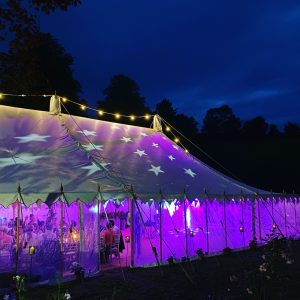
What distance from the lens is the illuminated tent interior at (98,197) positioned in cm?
833

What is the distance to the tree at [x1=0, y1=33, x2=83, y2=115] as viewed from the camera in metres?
7.84

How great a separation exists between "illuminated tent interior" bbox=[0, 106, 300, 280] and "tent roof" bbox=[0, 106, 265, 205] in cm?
2

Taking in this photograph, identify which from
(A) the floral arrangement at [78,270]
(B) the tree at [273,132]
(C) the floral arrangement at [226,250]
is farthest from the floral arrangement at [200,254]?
(B) the tree at [273,132]

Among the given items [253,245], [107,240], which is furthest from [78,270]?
[253,245]

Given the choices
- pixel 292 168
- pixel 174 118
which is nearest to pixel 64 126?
pixel 292 168

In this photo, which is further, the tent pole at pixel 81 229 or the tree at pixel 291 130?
the tree at pixel 291 130

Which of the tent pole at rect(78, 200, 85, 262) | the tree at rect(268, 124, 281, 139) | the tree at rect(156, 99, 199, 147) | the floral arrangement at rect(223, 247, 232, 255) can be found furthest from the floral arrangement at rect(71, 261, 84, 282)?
the tree at rect(268, 124, 281, 139)

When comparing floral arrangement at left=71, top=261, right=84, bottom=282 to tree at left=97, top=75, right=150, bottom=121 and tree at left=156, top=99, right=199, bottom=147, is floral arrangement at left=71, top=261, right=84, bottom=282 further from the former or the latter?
tree at left=156, top=99, right=199, bottom=147

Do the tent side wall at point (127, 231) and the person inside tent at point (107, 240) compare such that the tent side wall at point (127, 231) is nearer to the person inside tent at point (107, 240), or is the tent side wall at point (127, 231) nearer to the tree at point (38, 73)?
the person inside tent at point (107, 240)

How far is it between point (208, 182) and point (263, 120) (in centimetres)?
4089

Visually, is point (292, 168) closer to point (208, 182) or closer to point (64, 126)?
point (208, 182)

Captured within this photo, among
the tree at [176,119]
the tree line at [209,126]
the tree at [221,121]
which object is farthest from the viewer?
the tree at [221,121]

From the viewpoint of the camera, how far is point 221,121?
182 feet

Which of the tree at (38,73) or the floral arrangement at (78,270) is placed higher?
the tree at (38,73)
